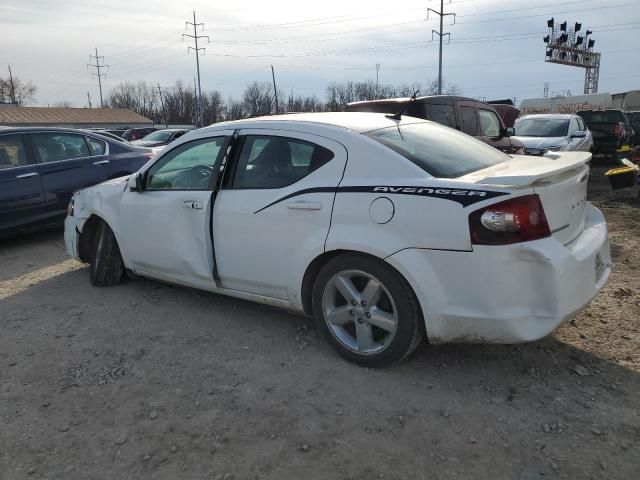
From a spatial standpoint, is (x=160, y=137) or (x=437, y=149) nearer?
(x=437, y=149)

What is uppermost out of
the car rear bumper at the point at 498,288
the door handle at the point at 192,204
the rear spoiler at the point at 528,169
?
the rear spoiler at the point at 528,169

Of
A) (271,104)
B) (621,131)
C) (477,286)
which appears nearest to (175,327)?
(477,286)

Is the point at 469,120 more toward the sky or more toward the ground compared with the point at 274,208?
Result: more toward the sky

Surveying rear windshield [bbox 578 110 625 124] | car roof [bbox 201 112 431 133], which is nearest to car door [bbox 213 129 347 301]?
car roof [bbox 201 112 431 133]

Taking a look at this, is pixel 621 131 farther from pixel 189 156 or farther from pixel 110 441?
pixel 110 441

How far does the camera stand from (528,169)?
122 inches

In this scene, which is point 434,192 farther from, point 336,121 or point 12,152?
point 12,152

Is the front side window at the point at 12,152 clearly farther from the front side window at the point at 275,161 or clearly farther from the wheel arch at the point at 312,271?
the wheel arch at the point at 312,271

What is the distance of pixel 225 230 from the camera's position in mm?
3816

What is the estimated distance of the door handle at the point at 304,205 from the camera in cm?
331

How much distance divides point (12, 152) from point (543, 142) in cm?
976

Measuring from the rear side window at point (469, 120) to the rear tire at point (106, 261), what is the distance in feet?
18.5

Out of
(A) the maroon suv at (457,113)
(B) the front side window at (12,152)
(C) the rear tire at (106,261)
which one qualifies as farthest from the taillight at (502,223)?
(B) the front side window at (12,152)

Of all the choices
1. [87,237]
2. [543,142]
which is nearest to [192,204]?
[87,237]
